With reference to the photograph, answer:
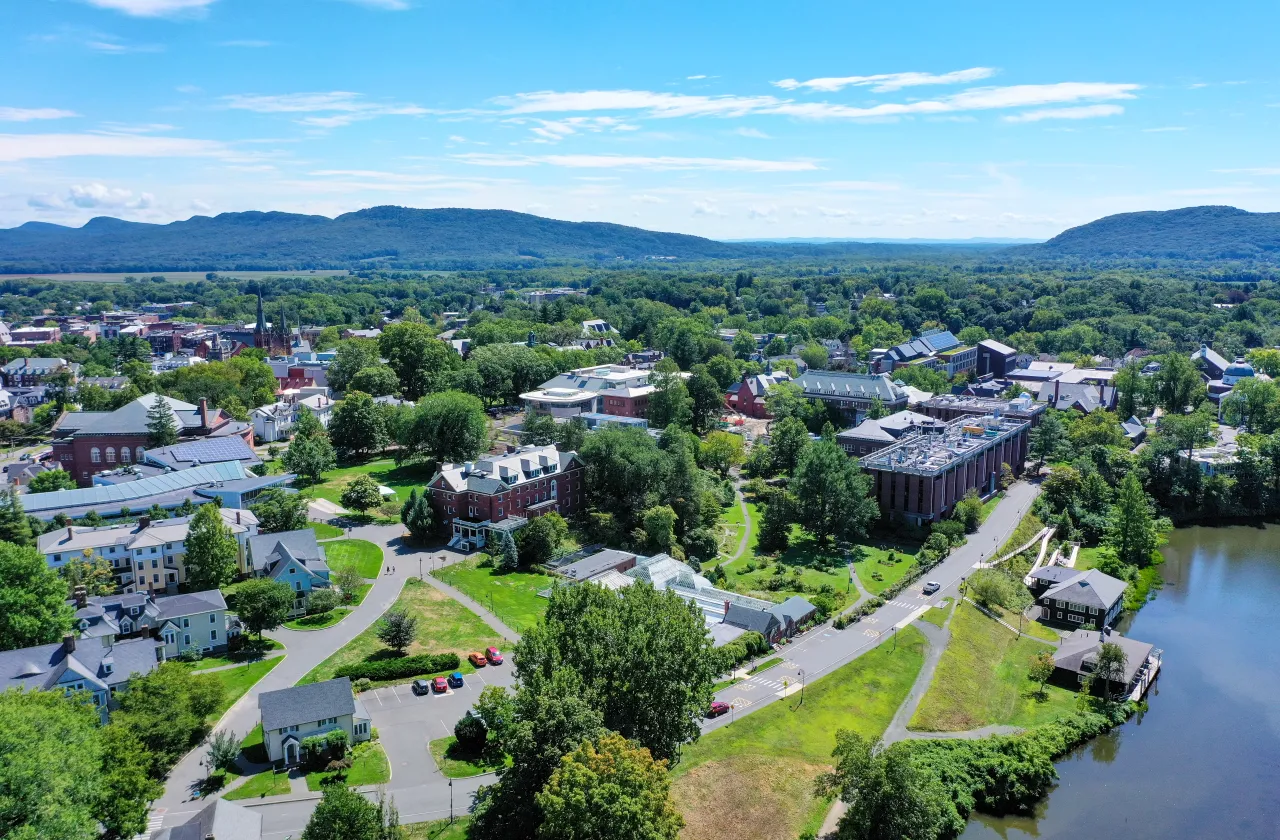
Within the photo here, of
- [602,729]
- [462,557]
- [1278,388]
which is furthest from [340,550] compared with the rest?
[1278,388]

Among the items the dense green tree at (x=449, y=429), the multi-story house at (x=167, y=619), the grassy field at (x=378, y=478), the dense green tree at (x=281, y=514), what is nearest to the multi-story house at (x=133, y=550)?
the multi-story house at (x=167, y=619)

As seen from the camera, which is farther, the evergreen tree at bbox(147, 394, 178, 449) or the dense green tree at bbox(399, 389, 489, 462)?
the evergreen tree at bbox(147, 394, 178, 449)

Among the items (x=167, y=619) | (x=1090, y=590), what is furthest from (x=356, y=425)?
(x=1090, y=590)

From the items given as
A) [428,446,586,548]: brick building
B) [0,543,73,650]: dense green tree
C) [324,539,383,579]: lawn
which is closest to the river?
[428,446,586,548]: brick building

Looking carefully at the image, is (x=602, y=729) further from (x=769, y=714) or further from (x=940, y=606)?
(x=940, y=606)

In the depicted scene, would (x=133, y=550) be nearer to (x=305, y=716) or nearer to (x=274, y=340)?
(x=305, y=716)

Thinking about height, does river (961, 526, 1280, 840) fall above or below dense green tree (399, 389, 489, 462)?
below

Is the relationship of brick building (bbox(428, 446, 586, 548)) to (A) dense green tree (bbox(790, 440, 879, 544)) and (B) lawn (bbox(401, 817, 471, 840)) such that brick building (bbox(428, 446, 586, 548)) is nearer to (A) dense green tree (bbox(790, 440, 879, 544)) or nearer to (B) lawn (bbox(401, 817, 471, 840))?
(A) dense green tree (bbox(790, 440, 879, 544))
